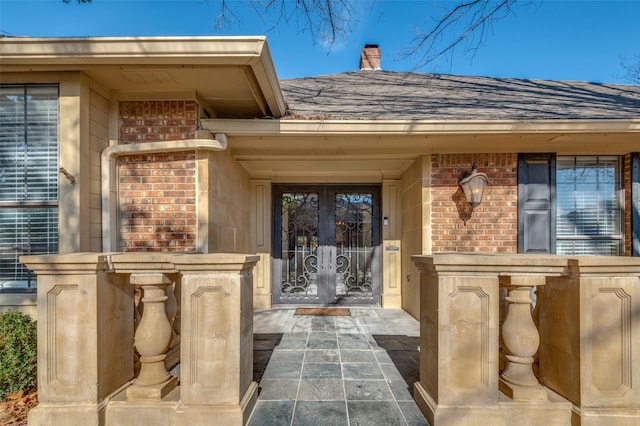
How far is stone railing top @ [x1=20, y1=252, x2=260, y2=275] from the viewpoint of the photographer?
6.56ft

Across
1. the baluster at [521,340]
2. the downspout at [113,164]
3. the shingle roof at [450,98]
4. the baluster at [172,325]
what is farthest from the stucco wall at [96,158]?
the baluster at [521,340]

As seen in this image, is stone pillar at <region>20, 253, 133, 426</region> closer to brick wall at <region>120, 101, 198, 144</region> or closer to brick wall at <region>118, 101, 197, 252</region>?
brick wall at <region>118, 101, 197, 252</region>

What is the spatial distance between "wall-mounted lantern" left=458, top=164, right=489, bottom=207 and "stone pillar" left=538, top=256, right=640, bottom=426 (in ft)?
6.62

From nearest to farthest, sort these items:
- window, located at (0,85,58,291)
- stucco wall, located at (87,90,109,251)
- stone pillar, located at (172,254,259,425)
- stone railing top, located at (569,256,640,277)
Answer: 1. stone railing top, located at (569,256,640,277)
2. stone pillar, located at (172,254,259,425)
3. window, located at (0,85,58,291)
4. stucco wall, located at (87,90,109,251)

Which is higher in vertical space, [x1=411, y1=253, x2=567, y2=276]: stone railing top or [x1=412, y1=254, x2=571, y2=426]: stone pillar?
[x1=411, y1=253, x2=567, y2=276]: stone railing top

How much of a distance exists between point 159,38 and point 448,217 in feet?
12.2

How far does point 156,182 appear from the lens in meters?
3.26

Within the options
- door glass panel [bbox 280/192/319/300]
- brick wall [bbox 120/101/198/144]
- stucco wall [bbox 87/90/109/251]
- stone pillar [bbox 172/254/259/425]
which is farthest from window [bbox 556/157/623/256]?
stucco wall [bbox 87/90/109/251]

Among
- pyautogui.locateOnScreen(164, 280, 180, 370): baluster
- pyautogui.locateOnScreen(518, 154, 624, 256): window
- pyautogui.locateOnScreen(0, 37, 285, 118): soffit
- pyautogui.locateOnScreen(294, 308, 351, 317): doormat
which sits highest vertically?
pyautogui.locateOnScreen(0, 37, 285, 118): soffit

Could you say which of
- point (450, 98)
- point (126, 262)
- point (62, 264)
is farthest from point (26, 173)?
point (450, 98)

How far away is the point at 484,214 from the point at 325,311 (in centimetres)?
284

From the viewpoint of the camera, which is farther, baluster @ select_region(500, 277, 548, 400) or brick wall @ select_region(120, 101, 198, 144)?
brick wall @ select_region(120, 101, 198, 144)

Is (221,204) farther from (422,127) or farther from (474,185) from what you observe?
(474,185)

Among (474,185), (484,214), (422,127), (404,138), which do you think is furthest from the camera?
(484,214)
